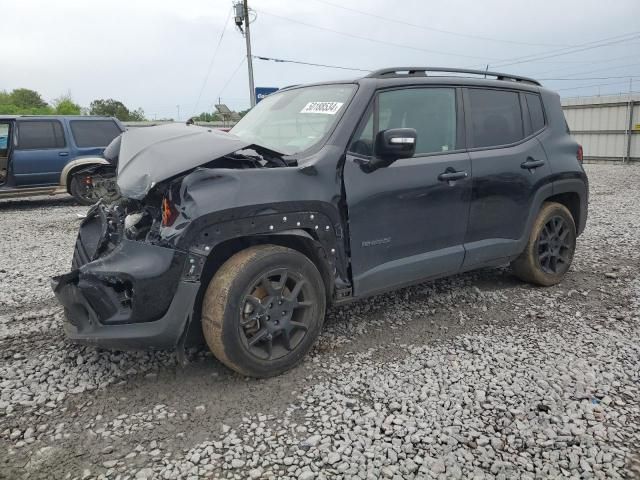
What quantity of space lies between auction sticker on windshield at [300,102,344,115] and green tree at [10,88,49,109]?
67877 mm

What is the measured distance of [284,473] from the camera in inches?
88.4

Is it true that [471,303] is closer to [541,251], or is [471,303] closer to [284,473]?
[541,251]

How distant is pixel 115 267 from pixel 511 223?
3.16 metres

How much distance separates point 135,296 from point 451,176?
2361 millimetres

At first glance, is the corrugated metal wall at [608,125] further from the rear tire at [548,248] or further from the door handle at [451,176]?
the door handle at [451,176]

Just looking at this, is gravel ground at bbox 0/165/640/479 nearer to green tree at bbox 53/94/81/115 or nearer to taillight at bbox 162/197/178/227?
taillight at bbox 162/197/178/227

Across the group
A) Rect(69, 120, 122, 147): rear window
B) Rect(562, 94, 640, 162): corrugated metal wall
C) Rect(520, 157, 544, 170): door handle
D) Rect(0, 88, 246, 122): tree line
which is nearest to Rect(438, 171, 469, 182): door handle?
Rect(520, 157, 544, 170): door handle

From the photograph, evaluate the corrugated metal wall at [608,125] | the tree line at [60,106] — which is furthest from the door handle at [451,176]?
the tree line at [60,106]

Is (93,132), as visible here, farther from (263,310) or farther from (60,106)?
(60,106)

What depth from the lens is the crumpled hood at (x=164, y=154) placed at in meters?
2.76

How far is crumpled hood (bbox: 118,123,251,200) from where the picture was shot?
9.06 ft

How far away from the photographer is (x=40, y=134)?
10.0 metres

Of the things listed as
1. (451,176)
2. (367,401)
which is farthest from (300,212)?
(451,176)

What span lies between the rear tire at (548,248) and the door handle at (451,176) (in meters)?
1.17
